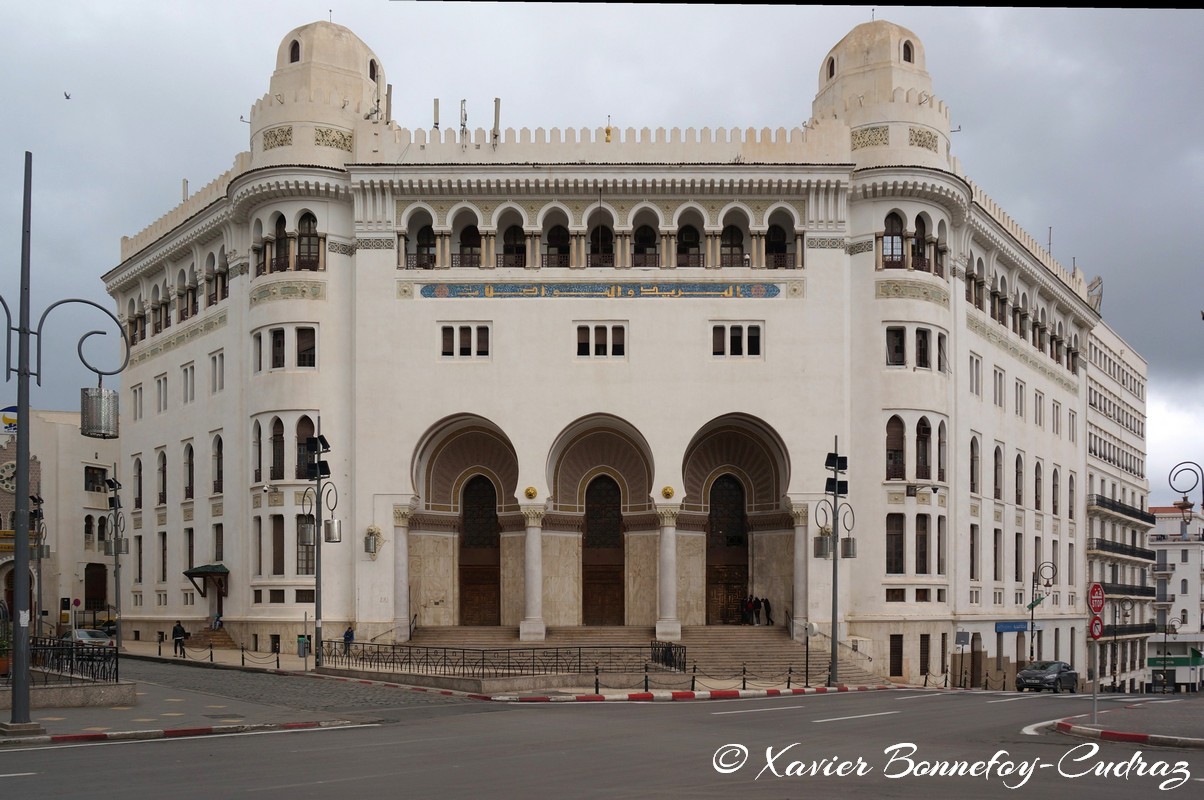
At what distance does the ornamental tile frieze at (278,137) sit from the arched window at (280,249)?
2.70 m

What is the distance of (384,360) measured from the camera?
159 ft

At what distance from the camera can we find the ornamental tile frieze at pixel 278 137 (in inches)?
1941

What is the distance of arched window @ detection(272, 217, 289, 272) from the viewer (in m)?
49.9

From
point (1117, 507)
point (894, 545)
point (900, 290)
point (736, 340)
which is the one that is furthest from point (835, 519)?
point (1117, 507)

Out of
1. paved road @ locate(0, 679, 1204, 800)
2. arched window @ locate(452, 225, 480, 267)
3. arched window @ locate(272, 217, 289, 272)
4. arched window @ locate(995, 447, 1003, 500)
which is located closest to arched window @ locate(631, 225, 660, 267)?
arched window @ locate(452, 225, 480, 267)

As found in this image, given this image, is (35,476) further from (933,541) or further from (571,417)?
(933,541)

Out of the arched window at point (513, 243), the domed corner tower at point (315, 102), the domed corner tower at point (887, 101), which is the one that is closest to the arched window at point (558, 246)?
the arched window at point (513, 243)

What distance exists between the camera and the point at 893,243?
4906 cm

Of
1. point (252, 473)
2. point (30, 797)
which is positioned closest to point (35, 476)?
point (252, 473)

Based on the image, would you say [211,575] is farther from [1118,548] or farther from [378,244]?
[1118,548]

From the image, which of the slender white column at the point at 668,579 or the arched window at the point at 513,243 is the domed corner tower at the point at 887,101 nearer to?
the arched window at the point at 513,243

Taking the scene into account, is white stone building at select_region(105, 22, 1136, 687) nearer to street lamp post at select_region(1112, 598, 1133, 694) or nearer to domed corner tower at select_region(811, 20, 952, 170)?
domed corner tower at select_region(811, 20, 952, 170)

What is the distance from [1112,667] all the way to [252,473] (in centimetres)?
4807

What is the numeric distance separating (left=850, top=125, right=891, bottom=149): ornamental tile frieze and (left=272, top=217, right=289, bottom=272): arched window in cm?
2107
